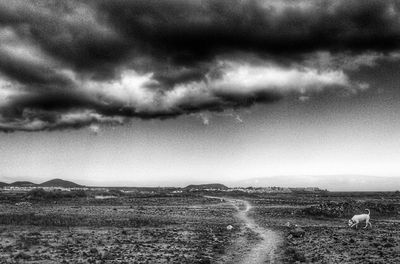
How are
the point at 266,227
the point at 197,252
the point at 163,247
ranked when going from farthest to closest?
1. the point at 266,227
2. the point at 163,247
3. the point at 197,252

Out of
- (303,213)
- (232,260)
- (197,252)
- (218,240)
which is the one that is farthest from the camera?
(303,213)

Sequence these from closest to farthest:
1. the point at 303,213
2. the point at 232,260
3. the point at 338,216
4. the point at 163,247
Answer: the point at 232,260
the point at 163,247
the point at 338,216
the point at 303,213

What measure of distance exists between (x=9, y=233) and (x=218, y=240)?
14851 mm

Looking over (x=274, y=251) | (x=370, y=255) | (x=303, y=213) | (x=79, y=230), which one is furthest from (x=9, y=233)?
(x=303, y=213)

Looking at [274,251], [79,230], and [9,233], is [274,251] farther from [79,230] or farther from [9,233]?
[9,233]

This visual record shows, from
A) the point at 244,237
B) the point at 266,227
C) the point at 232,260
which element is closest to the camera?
the point at 232,260

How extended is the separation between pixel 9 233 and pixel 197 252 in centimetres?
1420

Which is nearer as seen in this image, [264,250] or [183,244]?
[264,250]

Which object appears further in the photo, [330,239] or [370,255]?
[330,239]

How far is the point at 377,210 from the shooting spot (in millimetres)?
46188

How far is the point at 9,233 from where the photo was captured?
23750 millimetres

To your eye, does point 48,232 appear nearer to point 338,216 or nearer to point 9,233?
point 9,233

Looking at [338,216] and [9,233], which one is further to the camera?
[338,216]

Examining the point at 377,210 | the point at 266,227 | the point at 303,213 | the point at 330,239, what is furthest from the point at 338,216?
the point at 330,239
